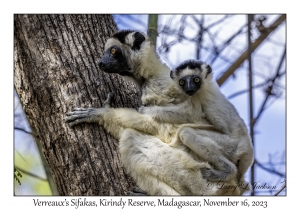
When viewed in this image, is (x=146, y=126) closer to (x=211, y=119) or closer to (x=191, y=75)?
(x=211, y=119)

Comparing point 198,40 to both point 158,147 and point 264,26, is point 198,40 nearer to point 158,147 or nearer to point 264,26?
point 264,26

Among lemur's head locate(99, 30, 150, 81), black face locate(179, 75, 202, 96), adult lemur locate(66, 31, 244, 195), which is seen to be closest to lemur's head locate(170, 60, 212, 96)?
black face locate(179, 75, 202, 96)

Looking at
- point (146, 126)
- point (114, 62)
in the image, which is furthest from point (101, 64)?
point (146, 126)

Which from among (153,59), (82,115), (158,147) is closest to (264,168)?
(158,147)

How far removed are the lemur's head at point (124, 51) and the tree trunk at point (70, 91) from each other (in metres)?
0.17

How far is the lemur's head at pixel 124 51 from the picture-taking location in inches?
227

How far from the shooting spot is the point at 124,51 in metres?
6.01

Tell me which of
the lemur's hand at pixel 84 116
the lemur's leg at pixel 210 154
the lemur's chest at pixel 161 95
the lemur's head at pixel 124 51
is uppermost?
the lemur's head at pixel 124 51

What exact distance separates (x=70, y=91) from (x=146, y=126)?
107 centimetres

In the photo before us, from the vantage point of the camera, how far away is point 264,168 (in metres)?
6.05

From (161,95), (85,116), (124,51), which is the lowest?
(85,116)

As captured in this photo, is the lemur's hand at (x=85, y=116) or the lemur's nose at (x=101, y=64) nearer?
the lemur's hand at (x=85, y=116)

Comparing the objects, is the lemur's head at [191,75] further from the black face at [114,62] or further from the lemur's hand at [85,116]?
the lemur's hand at [85,116]

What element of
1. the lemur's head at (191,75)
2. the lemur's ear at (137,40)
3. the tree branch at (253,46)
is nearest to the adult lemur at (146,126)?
the lemur's ear at (137,40)
